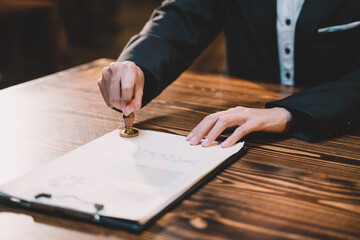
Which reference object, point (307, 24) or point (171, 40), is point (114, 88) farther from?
point (307, 24)

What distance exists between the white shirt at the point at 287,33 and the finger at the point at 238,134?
67 cm

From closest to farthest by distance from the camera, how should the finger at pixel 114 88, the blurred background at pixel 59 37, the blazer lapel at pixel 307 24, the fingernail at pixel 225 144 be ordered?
the fingernail at pixel 225 144, the finger at pixel 114 88, the blazer lapel at pixel 307 24, the blurred background at pixel 59 37

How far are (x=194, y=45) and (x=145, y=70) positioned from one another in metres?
0.36

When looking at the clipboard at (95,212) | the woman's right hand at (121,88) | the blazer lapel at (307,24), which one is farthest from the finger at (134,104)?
the blazer lapel at (307,24)

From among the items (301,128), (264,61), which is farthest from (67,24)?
(301,128)

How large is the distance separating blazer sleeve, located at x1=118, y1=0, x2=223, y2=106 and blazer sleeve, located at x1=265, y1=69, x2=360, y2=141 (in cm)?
35

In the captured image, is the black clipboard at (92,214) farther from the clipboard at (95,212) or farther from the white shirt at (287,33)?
the white shirt at (287,33)

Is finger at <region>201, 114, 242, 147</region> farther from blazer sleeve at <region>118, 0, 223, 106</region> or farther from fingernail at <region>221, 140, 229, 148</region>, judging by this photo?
blazer sleeve at <region>118, 0, 223, 106</region>

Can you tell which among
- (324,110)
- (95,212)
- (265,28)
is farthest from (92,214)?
(265,28)

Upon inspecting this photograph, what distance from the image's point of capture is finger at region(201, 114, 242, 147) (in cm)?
86

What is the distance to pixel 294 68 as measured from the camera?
151cm

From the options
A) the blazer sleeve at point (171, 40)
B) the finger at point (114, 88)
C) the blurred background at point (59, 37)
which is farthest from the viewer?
the blurred background at point (59, 37)

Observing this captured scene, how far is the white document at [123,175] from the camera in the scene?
620 mm

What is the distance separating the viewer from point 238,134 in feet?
2.85
